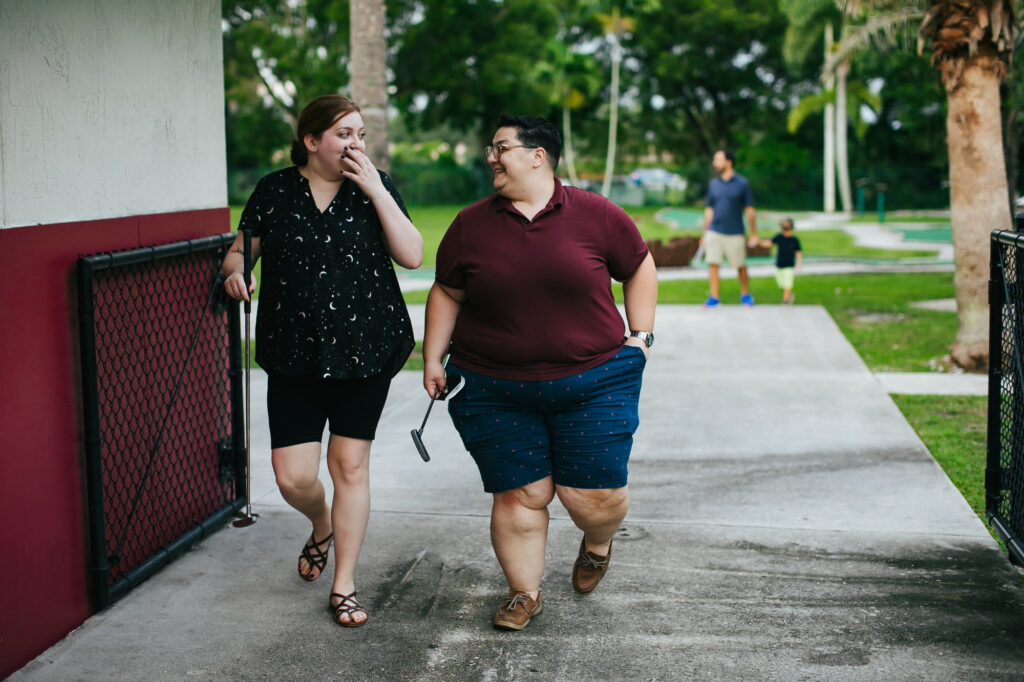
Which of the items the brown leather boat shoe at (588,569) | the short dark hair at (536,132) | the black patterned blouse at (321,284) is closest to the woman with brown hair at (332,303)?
the black patterned blouse at (321,284)

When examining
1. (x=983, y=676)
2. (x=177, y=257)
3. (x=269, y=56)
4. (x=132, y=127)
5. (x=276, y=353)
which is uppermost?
(x=269, y=56)

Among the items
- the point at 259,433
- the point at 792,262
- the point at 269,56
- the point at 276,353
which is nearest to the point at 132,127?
the point at 276,353

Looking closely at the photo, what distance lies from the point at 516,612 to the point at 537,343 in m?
0.96

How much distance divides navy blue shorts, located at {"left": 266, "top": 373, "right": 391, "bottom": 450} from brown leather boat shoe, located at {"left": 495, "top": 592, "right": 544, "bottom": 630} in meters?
0.77

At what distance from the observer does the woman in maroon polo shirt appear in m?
3.92

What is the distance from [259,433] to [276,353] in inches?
119

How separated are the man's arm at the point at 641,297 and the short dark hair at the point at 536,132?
49 cm

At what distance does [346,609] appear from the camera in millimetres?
4125

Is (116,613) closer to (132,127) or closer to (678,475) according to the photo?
(132,127)

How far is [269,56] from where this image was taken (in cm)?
4388

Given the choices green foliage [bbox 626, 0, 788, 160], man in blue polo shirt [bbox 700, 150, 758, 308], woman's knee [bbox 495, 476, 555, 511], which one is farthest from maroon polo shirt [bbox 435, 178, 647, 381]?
green foliage [bbox 626, 0, 788, 160]

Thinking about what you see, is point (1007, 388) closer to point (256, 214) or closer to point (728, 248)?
point (256, 214)

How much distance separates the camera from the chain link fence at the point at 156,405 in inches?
163

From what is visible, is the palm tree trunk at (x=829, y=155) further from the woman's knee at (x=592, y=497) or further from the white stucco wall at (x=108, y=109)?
the woman's knee at (x=592, y=497)
